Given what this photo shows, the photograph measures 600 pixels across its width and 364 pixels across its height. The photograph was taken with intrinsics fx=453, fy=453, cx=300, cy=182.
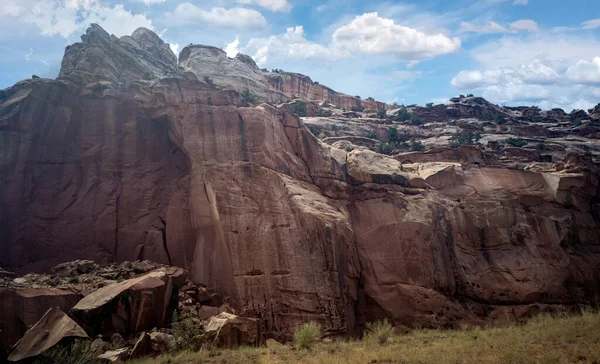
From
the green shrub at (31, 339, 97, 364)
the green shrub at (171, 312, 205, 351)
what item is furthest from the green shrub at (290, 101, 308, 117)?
the green shrub at (31, 339, 97, 364)

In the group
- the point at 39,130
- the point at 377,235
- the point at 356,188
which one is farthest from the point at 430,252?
the point at 39,130

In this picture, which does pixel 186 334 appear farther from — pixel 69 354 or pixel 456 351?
pixel 456 351

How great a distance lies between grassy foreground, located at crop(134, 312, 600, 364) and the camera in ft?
39.7

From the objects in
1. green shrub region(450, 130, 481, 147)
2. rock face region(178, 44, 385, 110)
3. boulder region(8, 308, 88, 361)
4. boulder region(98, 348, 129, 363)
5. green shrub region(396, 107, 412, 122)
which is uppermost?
rock face region(178, 44, 385, 110)

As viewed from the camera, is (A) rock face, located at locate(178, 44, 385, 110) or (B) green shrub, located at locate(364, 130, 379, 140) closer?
(B) green shrub, located at locate(364, 130, 379, 140)

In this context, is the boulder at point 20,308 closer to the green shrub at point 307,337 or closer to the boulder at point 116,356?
the boulder at point 116,356

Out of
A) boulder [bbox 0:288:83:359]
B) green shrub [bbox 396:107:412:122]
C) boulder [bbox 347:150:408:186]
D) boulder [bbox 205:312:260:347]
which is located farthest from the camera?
green shrub [bbox 396:107:412:122]

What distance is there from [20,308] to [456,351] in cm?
1259

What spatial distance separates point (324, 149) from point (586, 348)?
14021 mm

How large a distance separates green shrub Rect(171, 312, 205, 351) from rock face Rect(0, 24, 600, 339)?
261cm

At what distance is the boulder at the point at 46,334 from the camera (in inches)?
461

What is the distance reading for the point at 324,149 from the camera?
75.6 feet

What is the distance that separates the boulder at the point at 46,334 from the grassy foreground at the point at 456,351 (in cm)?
200

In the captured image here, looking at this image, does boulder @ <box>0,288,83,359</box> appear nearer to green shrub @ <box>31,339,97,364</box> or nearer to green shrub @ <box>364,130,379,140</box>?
green shrub @ <box>31,339,97,364</box>
